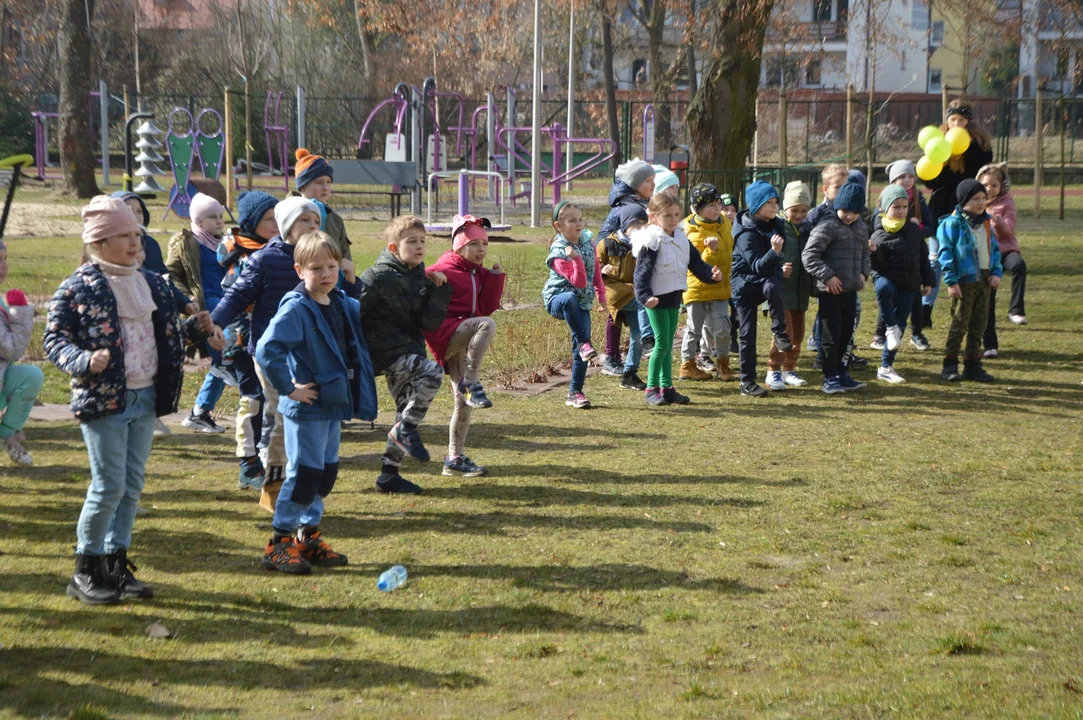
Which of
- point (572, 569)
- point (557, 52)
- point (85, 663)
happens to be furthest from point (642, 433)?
point (557, 52)

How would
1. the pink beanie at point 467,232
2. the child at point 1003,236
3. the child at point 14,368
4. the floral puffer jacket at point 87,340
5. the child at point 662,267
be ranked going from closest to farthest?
1. the floral puffer jacket at point 87,340
2. the child at point 14,368
3. the pink beanie at point 467,232
4. the child at point 662,267
5. the child at point 1003,236

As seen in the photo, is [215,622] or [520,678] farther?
[215,622]

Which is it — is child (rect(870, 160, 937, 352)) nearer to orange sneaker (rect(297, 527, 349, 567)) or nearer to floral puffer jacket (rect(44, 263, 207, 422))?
orange sneaker (rect(297, 527, 349, 567))

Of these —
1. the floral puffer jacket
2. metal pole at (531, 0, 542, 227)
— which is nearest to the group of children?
the floral puffer jacket

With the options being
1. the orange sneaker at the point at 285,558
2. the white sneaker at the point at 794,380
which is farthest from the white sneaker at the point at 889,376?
the orange sneaker at the point at 285,558

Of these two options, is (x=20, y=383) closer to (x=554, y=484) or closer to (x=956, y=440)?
(x=554, y=484)

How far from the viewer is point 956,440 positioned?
900 centimetres

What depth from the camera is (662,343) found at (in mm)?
10062

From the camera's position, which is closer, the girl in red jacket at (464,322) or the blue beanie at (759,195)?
the girl in red jacket at (464,322)

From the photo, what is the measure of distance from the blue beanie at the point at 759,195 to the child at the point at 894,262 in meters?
1.27

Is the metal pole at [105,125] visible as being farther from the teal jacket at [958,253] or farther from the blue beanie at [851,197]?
the teal jacket at [958,253]

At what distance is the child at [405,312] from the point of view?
23.5 ft

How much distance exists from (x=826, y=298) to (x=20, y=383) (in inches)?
249

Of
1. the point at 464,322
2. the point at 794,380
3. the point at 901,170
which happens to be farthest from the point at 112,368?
the point at 901,170
